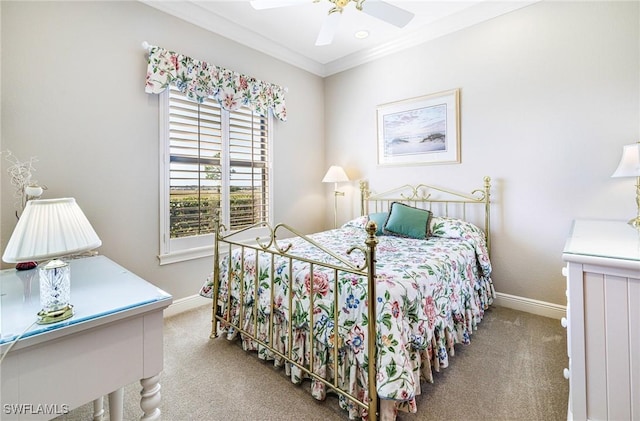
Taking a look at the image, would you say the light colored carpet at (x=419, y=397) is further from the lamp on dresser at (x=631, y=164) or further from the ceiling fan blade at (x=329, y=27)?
the ceiling fan blade at (x=329, y=27)

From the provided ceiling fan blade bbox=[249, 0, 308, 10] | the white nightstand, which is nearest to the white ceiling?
ceiling fan blade bbox=[249, 0, 308, 10]

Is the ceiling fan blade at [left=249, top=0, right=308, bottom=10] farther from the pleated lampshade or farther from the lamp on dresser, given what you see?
the lamp on dresser

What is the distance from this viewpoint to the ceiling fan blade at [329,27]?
7.08 feet

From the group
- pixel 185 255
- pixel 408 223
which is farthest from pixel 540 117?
pixel 185 255

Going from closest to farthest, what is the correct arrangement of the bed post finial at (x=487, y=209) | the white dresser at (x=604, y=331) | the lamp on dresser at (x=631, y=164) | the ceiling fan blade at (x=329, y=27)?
the white dresser at (x=604, y=331) < the lamp on dresser at (x=631, y=164) < the ceiling fan blade at (x=329, y=27) < the bed post finial at (x=487, y=209)

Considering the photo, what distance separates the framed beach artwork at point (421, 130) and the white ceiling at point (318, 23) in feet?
2.29

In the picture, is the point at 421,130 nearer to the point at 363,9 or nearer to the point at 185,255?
the point at 363,9

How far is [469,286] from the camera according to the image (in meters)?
2.26

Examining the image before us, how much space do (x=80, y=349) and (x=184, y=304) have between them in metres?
2.06

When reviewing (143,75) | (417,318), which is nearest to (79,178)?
(143,75)

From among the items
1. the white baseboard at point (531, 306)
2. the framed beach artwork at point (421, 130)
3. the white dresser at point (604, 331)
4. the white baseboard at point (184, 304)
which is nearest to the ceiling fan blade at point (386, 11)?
the framed beach artwork at point (421, 130)

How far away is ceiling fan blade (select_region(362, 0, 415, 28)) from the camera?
203 centimetres

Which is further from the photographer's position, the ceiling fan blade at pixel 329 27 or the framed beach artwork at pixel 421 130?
the framed beach artwork at pixel 421 130

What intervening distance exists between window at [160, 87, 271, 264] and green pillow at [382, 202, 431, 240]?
4.98ft
